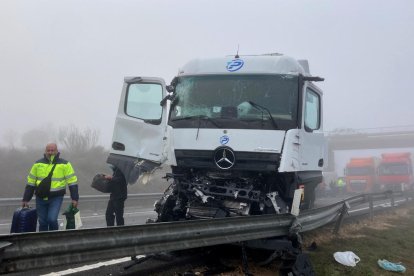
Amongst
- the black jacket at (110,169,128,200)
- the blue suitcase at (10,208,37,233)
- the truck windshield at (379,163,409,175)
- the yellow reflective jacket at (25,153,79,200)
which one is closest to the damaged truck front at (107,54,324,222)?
the yellow reflective jacket at (25,153,79,200)

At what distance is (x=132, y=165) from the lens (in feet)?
21.0

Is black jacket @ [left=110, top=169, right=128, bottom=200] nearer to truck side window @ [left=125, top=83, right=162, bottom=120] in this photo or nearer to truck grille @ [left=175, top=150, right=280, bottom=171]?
truck side window @ [left=125, top=83, right=162, bottom=120]

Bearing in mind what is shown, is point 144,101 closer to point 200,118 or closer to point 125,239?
point 200,118

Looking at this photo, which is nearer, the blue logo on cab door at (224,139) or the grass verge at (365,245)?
the grass verge at (365,245)

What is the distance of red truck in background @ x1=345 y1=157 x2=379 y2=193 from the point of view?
31562 mm

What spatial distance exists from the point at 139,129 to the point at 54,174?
59.7 inches

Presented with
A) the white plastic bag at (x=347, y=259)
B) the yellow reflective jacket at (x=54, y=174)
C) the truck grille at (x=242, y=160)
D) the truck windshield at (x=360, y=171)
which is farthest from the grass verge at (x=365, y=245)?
the truck windshield at (x=360, y=171)

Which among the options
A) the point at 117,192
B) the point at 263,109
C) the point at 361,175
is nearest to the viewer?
the point at 263,109

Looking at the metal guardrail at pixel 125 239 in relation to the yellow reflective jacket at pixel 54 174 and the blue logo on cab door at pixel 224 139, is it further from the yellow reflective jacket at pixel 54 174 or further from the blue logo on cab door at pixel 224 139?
the yellow reflective jacket at pixel 54 174

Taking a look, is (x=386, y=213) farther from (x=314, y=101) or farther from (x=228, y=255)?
(x=228, y=255)

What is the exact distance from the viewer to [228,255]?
5887 mm

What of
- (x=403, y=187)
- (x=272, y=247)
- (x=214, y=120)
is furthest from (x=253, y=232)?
(x=403, y=187)

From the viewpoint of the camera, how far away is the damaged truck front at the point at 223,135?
589cm

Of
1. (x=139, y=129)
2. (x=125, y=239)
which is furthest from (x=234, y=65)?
(x=125, y=239)
